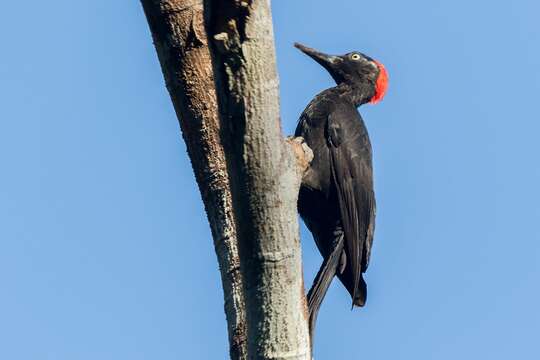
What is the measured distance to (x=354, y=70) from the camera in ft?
23.5

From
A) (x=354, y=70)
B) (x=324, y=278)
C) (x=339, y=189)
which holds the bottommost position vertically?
(x=324, y=278)

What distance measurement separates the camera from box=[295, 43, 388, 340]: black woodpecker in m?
5.54

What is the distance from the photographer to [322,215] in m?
5.98

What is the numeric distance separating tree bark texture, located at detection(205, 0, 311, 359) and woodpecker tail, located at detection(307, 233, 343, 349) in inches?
56.2

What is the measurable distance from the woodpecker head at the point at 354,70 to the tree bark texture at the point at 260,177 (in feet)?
14.5

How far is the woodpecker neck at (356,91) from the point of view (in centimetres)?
688

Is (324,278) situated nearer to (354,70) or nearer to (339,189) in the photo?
(339,189)

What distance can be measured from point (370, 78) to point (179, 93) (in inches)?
160

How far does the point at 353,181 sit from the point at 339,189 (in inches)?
6.4

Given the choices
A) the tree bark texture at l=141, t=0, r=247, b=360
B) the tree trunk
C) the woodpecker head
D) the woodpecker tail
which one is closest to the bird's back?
the woodpecker tail

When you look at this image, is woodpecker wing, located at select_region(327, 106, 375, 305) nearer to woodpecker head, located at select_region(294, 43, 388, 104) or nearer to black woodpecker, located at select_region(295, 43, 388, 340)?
black woodpecker, located at select_region(295, 43, 388, 340)

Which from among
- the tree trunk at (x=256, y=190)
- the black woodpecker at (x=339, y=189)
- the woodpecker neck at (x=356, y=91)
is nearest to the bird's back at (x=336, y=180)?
the black woodpecker at (x=339, y=189)

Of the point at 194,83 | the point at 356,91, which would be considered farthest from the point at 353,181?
the point at 194,83

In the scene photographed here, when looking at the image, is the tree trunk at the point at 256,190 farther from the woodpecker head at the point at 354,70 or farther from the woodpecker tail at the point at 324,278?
the woodpecker head at the point at 354,70
